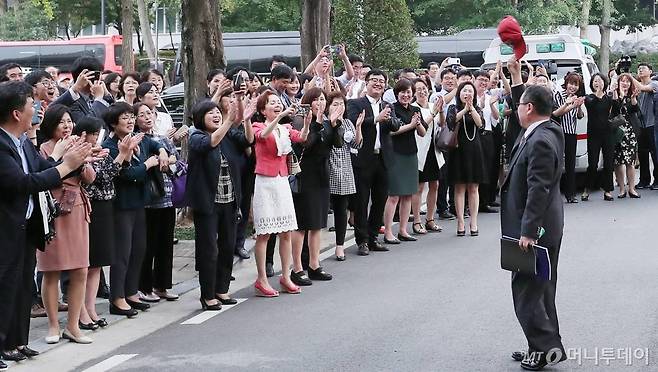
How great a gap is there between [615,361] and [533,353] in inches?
23.4

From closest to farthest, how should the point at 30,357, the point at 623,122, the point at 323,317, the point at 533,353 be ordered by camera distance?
the point at 533,353
the point at 30,357
the point at 323,317
the point at 623,122

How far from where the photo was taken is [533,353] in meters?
7.43

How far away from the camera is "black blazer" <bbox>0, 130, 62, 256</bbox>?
7477 mm

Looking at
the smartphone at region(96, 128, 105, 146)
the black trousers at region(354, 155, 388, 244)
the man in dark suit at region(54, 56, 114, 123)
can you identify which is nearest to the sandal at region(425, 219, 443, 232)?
the black trousers at region(354, 155, 388, 244)

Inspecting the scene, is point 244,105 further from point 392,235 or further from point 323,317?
point 392,235

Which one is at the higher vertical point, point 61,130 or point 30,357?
point 61,130

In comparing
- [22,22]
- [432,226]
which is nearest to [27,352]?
[432,226]

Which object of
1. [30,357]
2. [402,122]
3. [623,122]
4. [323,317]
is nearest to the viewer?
[30,357]

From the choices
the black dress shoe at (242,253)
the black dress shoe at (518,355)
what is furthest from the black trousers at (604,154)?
the black dress shoe at (518,355)

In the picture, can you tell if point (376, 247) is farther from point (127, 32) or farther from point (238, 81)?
Result: point (127, 32)

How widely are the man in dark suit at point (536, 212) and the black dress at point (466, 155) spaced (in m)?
6.45

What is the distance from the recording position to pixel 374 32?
20984 millimetres

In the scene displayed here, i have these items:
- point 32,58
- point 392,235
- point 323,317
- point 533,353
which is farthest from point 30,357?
point 32,58

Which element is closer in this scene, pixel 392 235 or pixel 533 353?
pixel 533 353
